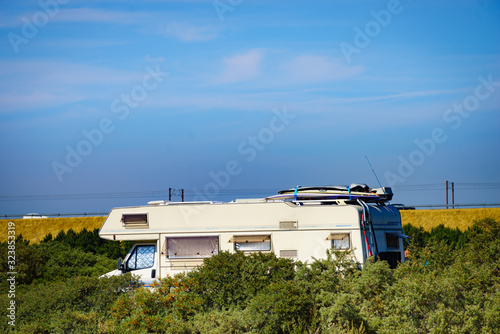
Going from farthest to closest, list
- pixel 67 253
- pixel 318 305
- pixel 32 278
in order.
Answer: pixel 67 253 < pixel 32 278 < pixel 318 305

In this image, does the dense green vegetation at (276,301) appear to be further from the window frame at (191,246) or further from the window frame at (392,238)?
the window frame at (392,238)

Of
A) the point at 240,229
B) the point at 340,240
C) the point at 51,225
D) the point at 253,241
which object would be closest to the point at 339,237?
the point at 340,240

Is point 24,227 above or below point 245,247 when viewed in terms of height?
above

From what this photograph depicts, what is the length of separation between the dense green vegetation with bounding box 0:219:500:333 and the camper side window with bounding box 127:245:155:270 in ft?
4.26

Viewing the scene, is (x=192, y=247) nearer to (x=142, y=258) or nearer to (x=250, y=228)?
(x=142, y=258)

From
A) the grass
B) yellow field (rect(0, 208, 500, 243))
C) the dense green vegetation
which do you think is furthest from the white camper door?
the grass

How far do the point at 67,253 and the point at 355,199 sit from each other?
35.9 ft

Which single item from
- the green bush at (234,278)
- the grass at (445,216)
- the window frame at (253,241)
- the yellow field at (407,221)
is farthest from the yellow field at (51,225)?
the green bush at (234,278)

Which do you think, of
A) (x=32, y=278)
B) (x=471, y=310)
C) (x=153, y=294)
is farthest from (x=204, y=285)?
(x=32, y=278)

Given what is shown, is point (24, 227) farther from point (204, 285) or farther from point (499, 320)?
point (499, 320)

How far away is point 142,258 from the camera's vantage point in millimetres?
14750

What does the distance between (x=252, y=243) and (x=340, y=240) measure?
6.86 ft

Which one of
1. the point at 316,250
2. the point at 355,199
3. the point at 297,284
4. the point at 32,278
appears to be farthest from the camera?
the point at 32,278

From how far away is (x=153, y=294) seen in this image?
41.0 feet
